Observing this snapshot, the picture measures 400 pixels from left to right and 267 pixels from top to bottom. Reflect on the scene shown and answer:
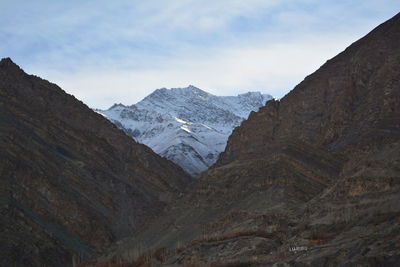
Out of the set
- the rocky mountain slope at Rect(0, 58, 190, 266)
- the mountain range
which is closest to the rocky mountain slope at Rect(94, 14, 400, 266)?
the mountain range

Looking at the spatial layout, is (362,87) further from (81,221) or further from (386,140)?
(81,221)

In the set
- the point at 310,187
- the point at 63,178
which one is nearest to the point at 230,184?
the point at 310,187

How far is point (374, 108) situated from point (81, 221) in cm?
3959

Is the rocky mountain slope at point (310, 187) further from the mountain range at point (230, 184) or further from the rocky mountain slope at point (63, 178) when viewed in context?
the rocky mountain slope at point (63, 178)

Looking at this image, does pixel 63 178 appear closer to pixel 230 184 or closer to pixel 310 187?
pixel 230 184

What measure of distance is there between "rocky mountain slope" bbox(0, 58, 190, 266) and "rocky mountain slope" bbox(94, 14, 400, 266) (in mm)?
8112

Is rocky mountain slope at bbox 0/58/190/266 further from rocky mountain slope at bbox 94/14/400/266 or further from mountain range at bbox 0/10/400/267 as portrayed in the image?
rocky mountain slope at bbox 94/14/400/266

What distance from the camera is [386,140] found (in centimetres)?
6894

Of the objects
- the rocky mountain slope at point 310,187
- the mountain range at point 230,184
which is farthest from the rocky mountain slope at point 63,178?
the rocky mountain slope at point 310,187

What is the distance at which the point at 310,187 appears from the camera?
56562mm

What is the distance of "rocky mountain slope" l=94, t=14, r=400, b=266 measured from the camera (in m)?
22.6

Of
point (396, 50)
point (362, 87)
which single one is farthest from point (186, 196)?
point (396, 50)

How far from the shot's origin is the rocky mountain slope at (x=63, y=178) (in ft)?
210

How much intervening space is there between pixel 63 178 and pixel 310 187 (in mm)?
38095
